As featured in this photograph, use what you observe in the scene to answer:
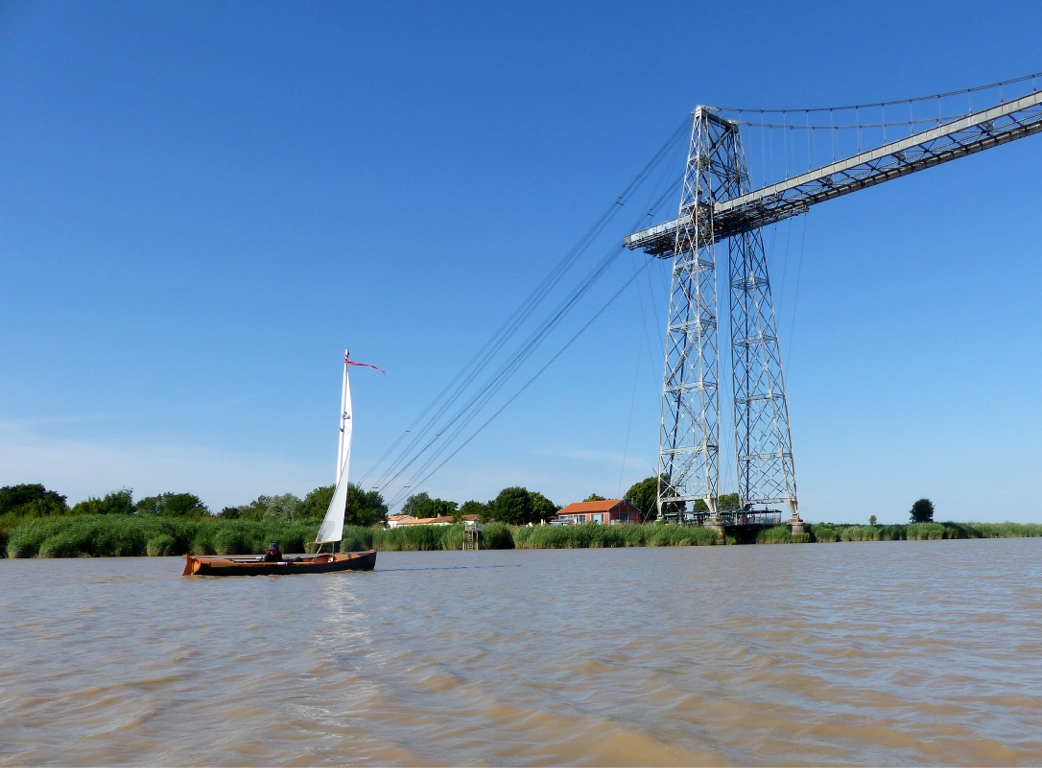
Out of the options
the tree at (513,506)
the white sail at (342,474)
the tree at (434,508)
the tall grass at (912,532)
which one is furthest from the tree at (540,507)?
the white sail at (342,474)

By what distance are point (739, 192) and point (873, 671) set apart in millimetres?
42412

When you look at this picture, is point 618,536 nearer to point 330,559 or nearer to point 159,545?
point 330,559

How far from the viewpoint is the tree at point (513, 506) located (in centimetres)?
8638

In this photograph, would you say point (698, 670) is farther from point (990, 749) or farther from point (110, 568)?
point (110, 568)

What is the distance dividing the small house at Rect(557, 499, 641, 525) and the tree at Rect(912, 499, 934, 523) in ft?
81.8

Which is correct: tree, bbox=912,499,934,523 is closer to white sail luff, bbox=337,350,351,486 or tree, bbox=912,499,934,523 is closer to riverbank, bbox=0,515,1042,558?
riverbank, bbox=0,515,1042,558

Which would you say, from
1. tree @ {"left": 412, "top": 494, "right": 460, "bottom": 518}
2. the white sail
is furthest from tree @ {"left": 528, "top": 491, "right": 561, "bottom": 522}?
the white sail

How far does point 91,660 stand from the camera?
9.59m

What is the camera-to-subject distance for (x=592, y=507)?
8506cm

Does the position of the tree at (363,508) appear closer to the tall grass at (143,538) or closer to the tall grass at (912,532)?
the tall grass at (143,538)

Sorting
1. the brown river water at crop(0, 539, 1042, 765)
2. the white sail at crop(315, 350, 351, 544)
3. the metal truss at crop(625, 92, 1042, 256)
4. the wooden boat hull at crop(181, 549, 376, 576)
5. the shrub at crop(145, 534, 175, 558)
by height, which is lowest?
the brown river water at crop(0, 539, 1042, 765)

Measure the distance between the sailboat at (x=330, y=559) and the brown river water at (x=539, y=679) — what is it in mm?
7241

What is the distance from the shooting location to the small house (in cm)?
8175

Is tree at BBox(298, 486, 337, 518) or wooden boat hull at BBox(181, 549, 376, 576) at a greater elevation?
tree at BBox(298, 486, 337, 518)
